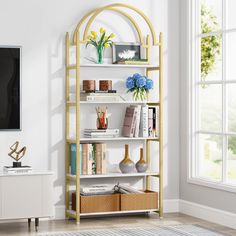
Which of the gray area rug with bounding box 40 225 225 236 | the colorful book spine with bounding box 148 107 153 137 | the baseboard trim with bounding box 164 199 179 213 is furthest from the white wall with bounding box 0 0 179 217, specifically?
the baseboard trim with bounding box 164 199 179 213

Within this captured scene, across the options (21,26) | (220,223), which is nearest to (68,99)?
(21,26)

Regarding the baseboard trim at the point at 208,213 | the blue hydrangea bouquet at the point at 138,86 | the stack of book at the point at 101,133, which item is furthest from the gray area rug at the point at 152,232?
the blue hydrangea bouquet at the point at 138,86

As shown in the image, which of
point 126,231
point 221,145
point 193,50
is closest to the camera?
point 126,231

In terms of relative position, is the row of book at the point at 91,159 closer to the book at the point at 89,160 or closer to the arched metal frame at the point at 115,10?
the book at the point at 89,160

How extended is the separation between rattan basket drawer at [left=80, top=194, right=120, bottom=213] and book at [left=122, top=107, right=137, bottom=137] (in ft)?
2.06

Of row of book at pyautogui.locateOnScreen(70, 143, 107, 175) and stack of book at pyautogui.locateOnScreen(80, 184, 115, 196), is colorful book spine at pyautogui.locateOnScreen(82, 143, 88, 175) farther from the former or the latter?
stack of book at pyautogui.locateOnScreen(80, 184, 115, 196)

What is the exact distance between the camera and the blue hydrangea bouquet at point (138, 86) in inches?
240

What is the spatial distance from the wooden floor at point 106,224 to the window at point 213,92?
42cm

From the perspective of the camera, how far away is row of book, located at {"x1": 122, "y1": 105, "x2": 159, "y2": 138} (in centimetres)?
612

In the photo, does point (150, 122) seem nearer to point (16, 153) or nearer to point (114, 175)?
point (114, 175)

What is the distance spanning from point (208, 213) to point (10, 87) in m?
2.27

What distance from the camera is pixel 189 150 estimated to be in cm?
639

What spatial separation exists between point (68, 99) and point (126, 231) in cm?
143

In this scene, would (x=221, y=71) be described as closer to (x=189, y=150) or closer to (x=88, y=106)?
(x=189, y=150)
